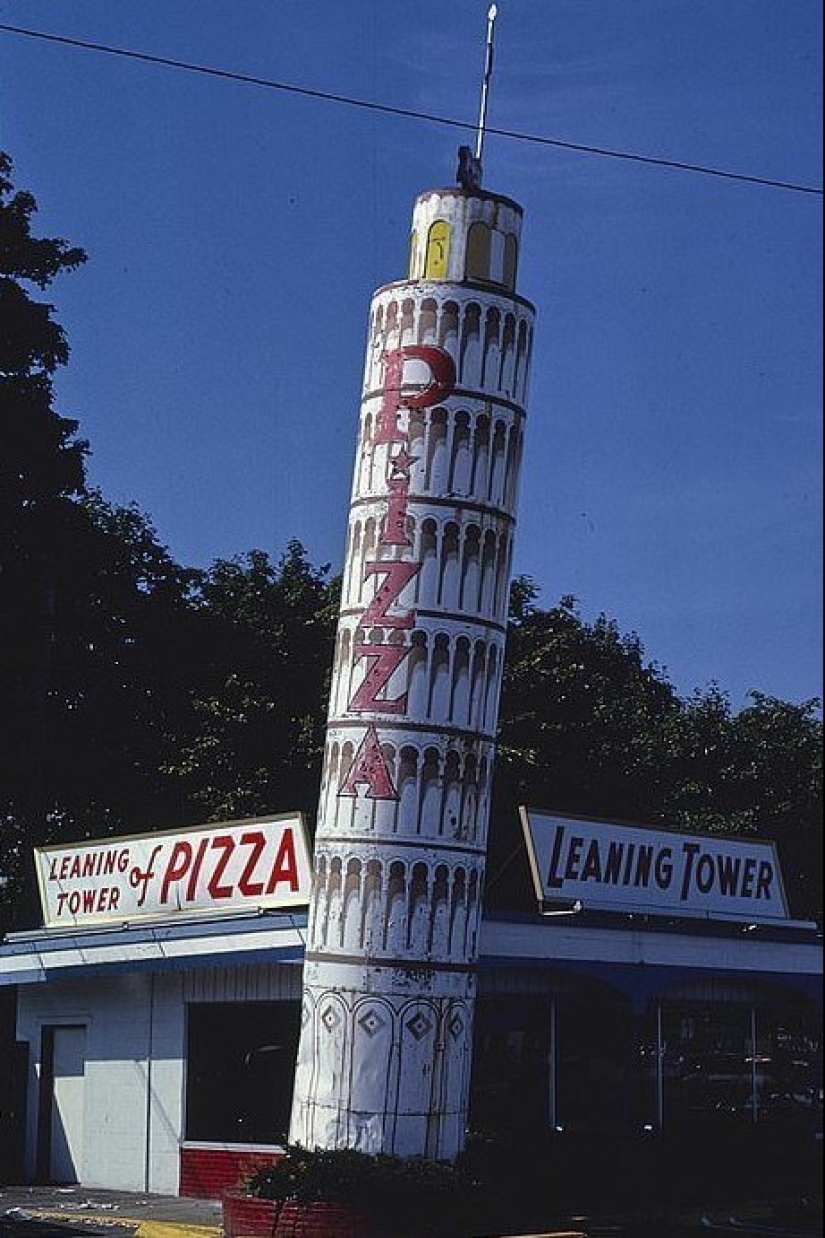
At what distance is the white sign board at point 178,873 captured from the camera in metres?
25.8

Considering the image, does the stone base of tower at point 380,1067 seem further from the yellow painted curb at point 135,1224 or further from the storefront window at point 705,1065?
the storefront window at point 705,1065

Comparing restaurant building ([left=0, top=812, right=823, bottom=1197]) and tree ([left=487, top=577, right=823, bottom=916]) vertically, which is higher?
tree ([left=487, top=577, right=823, bottom=916])

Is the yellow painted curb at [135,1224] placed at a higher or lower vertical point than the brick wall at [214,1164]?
lower

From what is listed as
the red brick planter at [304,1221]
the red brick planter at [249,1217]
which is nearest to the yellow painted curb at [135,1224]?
the red brick planter at [249,1217]

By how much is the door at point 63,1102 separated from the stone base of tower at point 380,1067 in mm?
8967

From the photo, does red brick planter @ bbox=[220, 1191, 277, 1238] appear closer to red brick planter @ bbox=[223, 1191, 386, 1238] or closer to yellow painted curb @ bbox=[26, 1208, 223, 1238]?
red brick planter @ bbox=[223, 1191, 386, 1238]

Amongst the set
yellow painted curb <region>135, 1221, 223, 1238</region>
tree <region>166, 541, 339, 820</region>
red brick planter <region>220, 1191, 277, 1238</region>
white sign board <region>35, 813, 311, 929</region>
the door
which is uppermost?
tree <region>166, 541, 339, 820</region>

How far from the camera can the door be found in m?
30.0

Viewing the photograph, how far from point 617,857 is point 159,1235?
361 inches

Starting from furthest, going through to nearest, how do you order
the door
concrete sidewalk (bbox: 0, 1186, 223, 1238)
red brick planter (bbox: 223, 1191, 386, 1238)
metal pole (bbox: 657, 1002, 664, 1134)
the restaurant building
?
the door < metal pole (bbox: 657, 1002, 664, 1134) < the restaurant building < concrete sidewalk (bbox: 0, 1186, 223, 1238) < red brick planter (bbox: 223, 1191, 386, 1238)

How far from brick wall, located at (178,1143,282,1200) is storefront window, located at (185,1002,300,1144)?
12.3 inches

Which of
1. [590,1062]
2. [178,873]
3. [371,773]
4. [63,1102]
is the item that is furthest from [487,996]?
[63,1102]

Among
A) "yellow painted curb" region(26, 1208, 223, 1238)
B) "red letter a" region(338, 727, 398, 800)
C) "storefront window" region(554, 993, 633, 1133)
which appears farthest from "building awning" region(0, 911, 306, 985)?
"storefront window" region(554, 993, 633, 1133)

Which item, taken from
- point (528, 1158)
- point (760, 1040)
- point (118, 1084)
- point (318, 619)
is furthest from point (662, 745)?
point (528, 1158)
